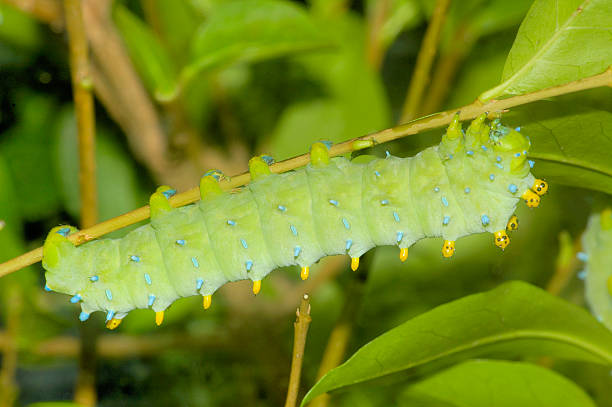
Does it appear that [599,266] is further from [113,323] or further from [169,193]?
[113,323]

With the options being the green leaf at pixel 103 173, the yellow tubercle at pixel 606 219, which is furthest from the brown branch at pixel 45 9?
the yellow tubercle at pixel 606 219

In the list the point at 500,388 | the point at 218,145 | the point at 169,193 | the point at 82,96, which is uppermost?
the point at 218,145

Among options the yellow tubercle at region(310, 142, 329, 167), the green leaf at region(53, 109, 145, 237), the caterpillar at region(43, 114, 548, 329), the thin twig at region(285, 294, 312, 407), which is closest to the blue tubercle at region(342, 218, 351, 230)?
the caterpillar at region(43, 114, 548, 329)

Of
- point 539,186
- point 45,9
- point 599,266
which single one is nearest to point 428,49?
point 539,186

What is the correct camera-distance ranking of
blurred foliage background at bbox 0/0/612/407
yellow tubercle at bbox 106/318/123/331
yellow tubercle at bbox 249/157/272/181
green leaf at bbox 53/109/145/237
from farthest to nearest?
1. green leaf at bbox 53/109/145/237
2. blurred foliage background at bbox 0/0/612/407
3. yellow tubercle at bbox 106/318/123/331
4. yellow tubercle at bbox 249/157/272/181

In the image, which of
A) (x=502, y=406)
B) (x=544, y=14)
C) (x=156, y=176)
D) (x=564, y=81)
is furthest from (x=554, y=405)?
(x=156, y=176)

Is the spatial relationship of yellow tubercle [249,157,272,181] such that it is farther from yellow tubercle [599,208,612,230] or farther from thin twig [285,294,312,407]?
yellow tubercle [599,208,612,230]
